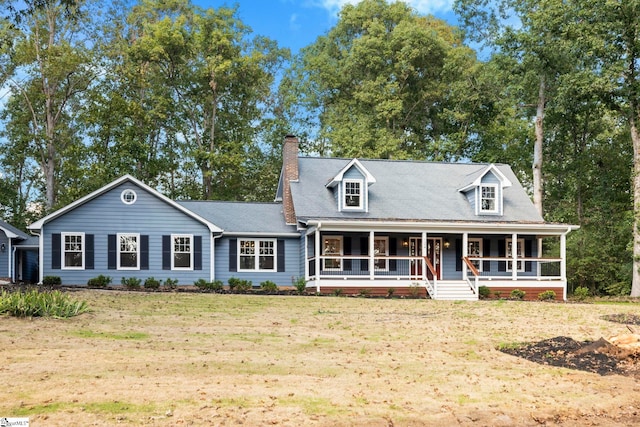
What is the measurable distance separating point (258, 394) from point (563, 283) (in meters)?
21.8

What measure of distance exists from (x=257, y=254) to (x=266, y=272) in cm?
84

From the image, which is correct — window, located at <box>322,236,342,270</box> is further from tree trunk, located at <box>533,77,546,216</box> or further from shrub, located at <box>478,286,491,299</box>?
tree trunk, located at <box>533,77,546,216</box>

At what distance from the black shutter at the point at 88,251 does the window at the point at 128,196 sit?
1.86 m

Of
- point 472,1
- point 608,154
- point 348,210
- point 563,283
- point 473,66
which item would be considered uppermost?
point 472,1

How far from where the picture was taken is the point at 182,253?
26.6 m

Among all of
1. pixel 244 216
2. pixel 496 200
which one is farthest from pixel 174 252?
pixel 496 200

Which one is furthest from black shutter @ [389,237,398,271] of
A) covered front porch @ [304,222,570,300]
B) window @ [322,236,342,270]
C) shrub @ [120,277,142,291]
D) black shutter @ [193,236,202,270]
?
shrub @ [120,277,142,291]

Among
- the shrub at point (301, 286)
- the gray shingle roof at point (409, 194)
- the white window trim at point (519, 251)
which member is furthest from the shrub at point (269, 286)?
the white window trim at point (519, 251)

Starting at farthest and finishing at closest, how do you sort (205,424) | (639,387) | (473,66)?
1. (473,66)
2. (639,387)
3. (205,424)

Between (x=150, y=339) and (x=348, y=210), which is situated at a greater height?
(x=348, y=210)

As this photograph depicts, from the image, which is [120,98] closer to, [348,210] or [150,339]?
[348,210]

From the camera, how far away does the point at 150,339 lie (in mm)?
12016

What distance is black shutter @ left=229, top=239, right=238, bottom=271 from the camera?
89.6 ft

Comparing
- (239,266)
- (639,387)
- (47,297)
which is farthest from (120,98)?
(639,387)
